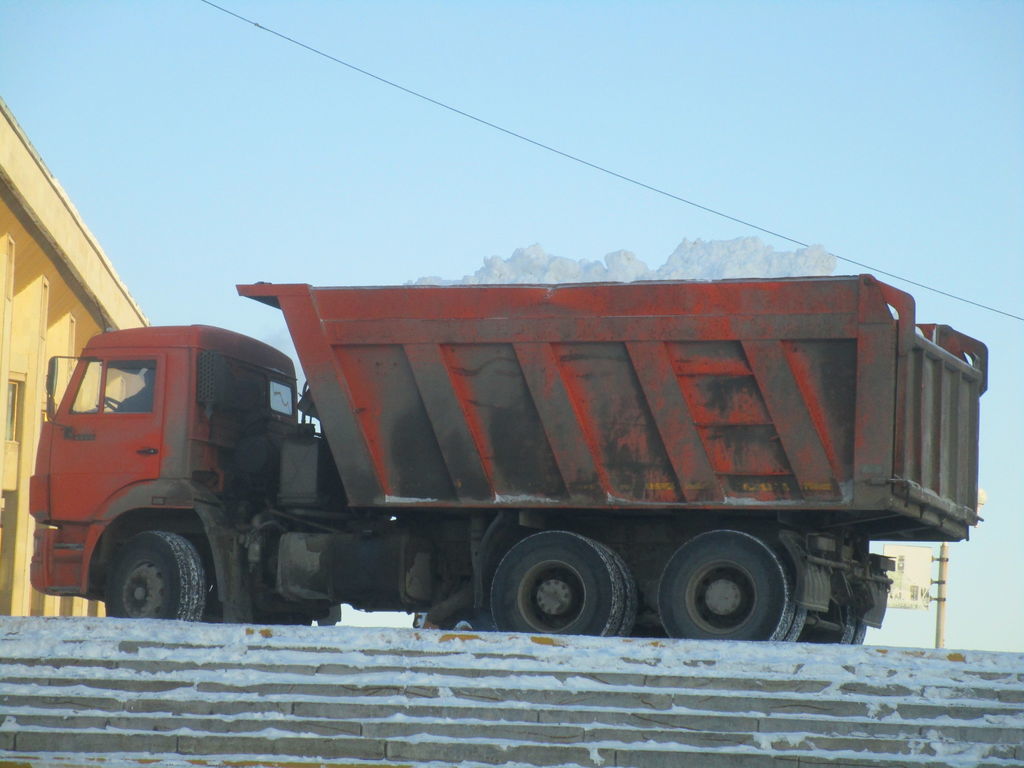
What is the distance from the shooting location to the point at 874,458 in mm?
12023

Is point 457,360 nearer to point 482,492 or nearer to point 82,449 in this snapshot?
point 482,492

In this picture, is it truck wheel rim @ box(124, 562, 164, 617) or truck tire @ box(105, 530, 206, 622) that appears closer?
truck tire @ box(105, 530, 206, 622)

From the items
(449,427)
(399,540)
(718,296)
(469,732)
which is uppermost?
(718,296)

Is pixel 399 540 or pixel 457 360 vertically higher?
pixel 457 360

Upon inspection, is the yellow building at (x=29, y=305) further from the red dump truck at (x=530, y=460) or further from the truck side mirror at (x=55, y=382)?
the red dump truck at (x=530, y=460)

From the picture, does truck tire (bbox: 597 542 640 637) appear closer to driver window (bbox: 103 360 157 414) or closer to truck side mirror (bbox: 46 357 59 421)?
driver window (bbox: 103 360 157 414)

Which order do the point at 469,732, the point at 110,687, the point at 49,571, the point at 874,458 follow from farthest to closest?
the point at 49,571, the point at 874,458, the point at 110,687, the point at 469,732

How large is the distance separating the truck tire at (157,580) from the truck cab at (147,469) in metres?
0.01

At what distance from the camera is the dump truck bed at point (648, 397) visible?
12.1 m

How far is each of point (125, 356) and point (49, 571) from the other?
2.14 metres

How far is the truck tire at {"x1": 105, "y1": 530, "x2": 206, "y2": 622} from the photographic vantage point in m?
13.6

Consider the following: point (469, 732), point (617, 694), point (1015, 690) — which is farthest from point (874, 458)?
point (469, 732)

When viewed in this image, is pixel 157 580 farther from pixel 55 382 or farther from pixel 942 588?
pixel 942 588

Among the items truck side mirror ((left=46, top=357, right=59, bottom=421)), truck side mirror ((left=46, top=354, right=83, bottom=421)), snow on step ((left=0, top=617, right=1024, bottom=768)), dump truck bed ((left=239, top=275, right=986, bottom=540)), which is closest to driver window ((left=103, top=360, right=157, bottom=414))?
truck side mirror ((left=46, top=354, right=83, bottom=421))
